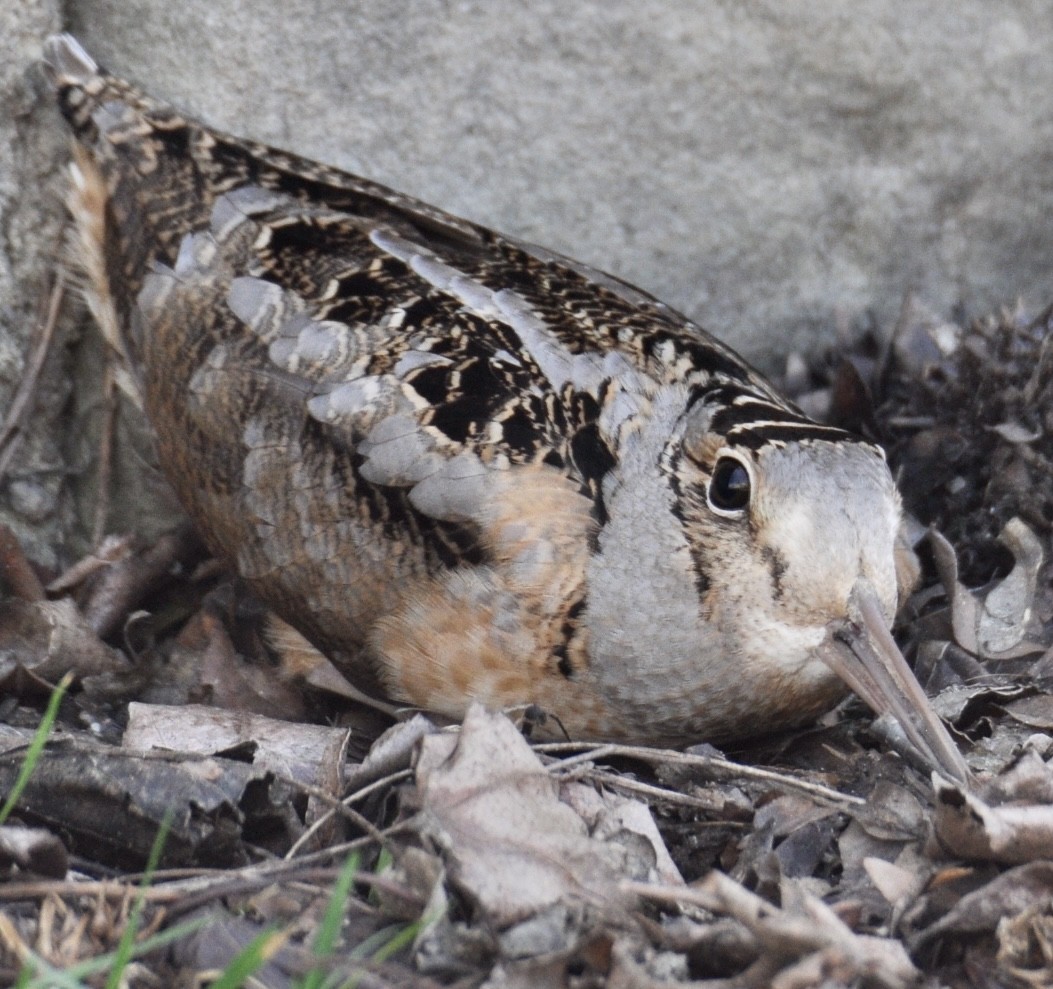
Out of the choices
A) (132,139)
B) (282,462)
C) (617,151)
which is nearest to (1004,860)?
(282,462)

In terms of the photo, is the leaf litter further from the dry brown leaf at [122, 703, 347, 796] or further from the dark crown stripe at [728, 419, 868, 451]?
the dark crown stripe at [728, 419, 868, 451]

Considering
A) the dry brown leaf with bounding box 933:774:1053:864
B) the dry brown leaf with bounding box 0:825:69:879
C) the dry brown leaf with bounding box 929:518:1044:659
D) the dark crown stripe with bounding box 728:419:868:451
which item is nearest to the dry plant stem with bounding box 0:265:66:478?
the dry brown leaf with bounding box 0:825:69:879

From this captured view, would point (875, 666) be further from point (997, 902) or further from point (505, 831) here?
point (505, 831)

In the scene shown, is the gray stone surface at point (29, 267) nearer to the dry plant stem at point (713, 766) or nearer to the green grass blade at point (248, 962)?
the dry plant stem at point (713, 766)

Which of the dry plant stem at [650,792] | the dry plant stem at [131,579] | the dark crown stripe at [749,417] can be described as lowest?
the dry plant stem at [131,579]

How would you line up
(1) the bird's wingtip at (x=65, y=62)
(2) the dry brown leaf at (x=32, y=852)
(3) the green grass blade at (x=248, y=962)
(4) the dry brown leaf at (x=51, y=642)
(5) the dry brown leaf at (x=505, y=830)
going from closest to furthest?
(3) the green grass blade at (x=248, y=962)
(5) the dry brown leaf at (x=505, y=830)
(2) the dry brown leaf at (x=32, y=852)
(4) the dry brown leaf at (x=51, y=642)
(1) the bird's wingtip at (x=65, y=62)

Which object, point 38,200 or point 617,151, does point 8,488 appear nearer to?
point 38,200

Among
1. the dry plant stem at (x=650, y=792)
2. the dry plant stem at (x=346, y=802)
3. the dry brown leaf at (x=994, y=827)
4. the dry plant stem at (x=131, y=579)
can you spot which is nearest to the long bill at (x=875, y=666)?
the dry brown leaf at (x=994, y=827)
